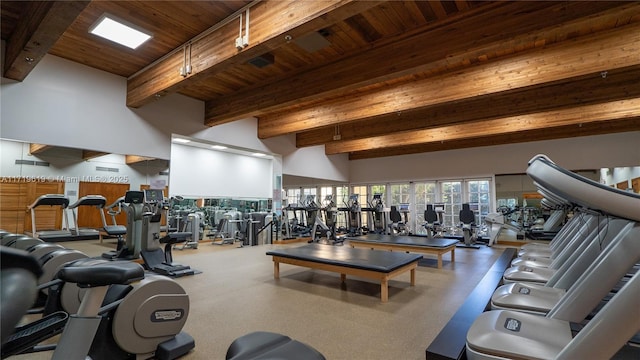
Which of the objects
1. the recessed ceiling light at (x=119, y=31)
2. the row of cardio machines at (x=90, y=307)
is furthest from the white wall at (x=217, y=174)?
the row of cardio machines at (x=90, y=307)

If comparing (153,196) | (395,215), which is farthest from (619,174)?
(153,196)

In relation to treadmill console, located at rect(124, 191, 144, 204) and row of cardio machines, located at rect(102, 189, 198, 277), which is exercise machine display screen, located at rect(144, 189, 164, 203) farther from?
treadmill console, located at rect(124, 191, 144, 204)

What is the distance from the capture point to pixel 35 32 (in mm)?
3121

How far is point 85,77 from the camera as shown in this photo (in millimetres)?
5090

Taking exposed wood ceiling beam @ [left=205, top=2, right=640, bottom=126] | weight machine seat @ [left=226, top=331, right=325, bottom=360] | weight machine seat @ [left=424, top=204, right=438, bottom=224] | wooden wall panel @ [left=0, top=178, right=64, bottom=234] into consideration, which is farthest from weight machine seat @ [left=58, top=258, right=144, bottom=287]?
weight machine seat @ [left=424, top=204, right=438, bottom=224]

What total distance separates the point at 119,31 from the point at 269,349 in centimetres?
442

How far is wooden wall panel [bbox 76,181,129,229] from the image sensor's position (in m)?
5.07

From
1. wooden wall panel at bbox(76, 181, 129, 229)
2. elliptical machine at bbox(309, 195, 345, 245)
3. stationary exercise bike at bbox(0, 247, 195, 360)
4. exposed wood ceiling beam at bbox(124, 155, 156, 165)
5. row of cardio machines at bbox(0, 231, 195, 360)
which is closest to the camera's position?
row of cardio machines at bbox(0, 231, 195, 360)

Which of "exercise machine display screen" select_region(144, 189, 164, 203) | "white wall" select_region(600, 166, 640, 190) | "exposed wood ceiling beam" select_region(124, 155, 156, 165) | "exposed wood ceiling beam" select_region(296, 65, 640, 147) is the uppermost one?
"exposed wood ceiling beam" select_region(296, 65, 640, 147)

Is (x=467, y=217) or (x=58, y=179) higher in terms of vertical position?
(x=58, y=179)

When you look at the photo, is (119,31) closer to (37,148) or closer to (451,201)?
(37,148)

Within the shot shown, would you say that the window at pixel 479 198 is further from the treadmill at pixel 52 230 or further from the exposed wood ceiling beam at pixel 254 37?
the treadmill at pixel 52 230

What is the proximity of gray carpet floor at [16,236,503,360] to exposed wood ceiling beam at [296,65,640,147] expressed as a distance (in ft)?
10.9

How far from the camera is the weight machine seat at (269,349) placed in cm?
126
